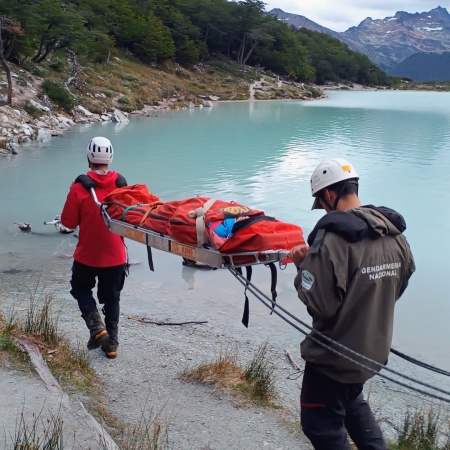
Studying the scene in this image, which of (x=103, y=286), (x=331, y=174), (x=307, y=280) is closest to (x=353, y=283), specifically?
(x=307, y=280)

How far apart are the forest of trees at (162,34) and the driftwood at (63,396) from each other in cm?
2395

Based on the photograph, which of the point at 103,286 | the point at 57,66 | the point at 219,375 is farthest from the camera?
the point at 57,66

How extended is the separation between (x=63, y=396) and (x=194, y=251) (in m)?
1.26

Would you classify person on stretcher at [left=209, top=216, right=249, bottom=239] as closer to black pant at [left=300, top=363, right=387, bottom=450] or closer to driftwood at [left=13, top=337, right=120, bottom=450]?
black pant at [left=300, top=363, right=387, bottom=450]

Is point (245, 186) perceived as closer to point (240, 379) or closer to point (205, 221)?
point (240, 379)

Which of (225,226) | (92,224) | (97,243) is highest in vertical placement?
(225,226)

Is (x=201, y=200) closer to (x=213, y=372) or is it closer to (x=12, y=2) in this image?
(x=213, y=372)

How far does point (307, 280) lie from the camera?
8.52 feet

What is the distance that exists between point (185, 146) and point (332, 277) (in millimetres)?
20998

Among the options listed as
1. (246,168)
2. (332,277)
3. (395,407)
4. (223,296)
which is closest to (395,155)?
(246,168)

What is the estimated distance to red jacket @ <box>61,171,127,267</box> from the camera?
15.4 ft

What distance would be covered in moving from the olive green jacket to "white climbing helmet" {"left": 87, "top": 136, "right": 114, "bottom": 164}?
8.19 feet

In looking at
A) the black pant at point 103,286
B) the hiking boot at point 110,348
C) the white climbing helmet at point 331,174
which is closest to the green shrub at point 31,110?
the black pant at point 103,286

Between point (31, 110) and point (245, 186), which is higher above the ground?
point (31, 110)
